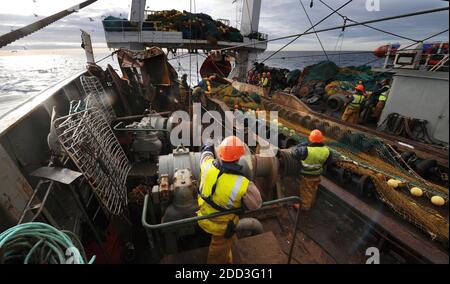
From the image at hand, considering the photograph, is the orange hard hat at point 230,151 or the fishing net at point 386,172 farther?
the fishing net at point 386,172

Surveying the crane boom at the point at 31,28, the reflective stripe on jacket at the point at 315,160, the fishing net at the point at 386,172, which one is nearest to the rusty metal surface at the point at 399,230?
the fishing net at the point at 386,172

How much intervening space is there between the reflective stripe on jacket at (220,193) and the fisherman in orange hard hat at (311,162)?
5.83ft

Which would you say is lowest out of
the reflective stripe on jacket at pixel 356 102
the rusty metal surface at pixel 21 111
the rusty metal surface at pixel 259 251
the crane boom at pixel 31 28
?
the rusty metal surface at pixel 259 251

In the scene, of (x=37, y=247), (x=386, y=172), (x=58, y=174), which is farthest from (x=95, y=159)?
(x=386, y=172)

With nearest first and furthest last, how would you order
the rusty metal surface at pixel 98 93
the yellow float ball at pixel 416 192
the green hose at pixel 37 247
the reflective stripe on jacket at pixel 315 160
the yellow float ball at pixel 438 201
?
the green hose at pixel 37 247
the yellow float ball at pixel 438 201
the yellow float ball at pixel 416 192
the reflective stripe on jacket at pixel 315 160
the rusty metal surface at pixel 98 93

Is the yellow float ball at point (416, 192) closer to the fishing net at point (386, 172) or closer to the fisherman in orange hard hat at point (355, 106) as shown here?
the fishing net at point (386, 172)

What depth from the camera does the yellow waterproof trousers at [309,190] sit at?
12.9 ft

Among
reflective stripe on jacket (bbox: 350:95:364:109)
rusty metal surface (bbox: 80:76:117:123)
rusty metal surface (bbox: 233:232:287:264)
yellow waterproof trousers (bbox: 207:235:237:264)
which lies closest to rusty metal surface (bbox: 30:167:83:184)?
yellow waterproof trousers (bbox: 207:235:237:264)

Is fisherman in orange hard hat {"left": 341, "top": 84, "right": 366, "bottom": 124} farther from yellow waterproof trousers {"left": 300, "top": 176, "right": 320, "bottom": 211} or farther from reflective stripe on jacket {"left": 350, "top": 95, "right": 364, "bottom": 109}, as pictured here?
yellow waterproof trousers {"left": 300, "top": 176, "right": 320, "bottom": 211}

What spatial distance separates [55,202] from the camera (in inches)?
129

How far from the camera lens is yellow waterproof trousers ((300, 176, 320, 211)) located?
3.93 m

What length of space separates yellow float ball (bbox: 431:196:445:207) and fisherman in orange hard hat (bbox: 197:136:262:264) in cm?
295

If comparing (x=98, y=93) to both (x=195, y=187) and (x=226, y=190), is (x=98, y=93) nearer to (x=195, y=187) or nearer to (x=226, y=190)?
(x=195, y=187)
